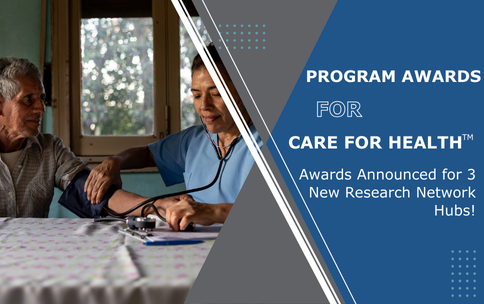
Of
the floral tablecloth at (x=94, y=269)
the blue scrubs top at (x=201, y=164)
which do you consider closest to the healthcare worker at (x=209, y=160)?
the blue scrubs top at (x=201, y=164)

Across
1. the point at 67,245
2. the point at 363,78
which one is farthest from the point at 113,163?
the point at 363,78

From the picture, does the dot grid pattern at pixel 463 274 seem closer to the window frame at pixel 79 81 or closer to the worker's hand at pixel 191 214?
the worker's hand at pixel 191 214

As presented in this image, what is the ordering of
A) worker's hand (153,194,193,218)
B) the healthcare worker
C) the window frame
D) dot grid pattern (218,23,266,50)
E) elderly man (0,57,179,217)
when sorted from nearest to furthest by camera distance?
dot grid pattern (218,23,266,50), worker's hand (153,194,193,218), the healthcare worker, elderly man (0,57,179,217), the window frame

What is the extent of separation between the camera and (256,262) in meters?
0.63

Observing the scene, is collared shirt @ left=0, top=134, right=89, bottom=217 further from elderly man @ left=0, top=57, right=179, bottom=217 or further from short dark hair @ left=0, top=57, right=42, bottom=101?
short dark hair @ left=0, top=57, right=42, bottom=101

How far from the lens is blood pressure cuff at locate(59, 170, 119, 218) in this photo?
51.1 inches

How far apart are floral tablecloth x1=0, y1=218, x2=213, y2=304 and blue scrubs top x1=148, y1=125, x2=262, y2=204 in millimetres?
488

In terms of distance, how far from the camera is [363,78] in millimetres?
744

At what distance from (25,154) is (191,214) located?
0.84 m

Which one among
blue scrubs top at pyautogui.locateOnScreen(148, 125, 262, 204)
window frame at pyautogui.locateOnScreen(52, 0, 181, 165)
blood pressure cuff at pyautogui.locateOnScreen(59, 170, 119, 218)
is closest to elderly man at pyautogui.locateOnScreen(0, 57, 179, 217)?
blood pressure cuff at pyautogui.locateOnScreen(59, 170, 119, 218)

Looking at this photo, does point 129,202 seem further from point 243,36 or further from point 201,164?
point 243,36

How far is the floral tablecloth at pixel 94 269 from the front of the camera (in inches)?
21.5

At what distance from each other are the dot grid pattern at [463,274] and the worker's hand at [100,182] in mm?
960

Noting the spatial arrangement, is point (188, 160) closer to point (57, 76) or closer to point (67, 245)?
point (67, 245)
